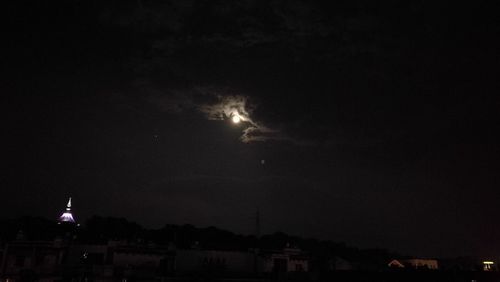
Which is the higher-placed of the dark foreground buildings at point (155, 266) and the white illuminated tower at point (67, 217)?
the white illuminated tower at point (67, 217)

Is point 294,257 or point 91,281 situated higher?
point 294,257

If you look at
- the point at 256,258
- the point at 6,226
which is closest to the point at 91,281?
the point at 256,258

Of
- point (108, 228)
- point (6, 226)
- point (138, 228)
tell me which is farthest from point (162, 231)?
point (6, 226)

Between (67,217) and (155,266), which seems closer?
(155,266)

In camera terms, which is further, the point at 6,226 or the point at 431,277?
the point at 6,226

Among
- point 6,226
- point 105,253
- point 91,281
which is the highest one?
point 6,226

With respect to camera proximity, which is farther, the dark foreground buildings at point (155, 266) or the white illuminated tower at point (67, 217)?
the white illuminated tower at point (67, 217)

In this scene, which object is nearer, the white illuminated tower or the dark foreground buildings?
the dark foreground buildings

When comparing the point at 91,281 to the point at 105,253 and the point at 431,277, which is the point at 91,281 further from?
the point at 431,277

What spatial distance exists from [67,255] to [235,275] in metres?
20.2

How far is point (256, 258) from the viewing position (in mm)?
57156

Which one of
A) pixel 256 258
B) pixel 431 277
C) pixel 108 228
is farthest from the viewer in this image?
pixel 108 228

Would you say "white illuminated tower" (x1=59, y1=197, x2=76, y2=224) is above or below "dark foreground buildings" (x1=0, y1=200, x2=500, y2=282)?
above

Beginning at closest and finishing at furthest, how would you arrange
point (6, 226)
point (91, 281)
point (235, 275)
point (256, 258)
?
point (91, 281) → point (235, 275) → point (256, 258) → point (6, 226)
